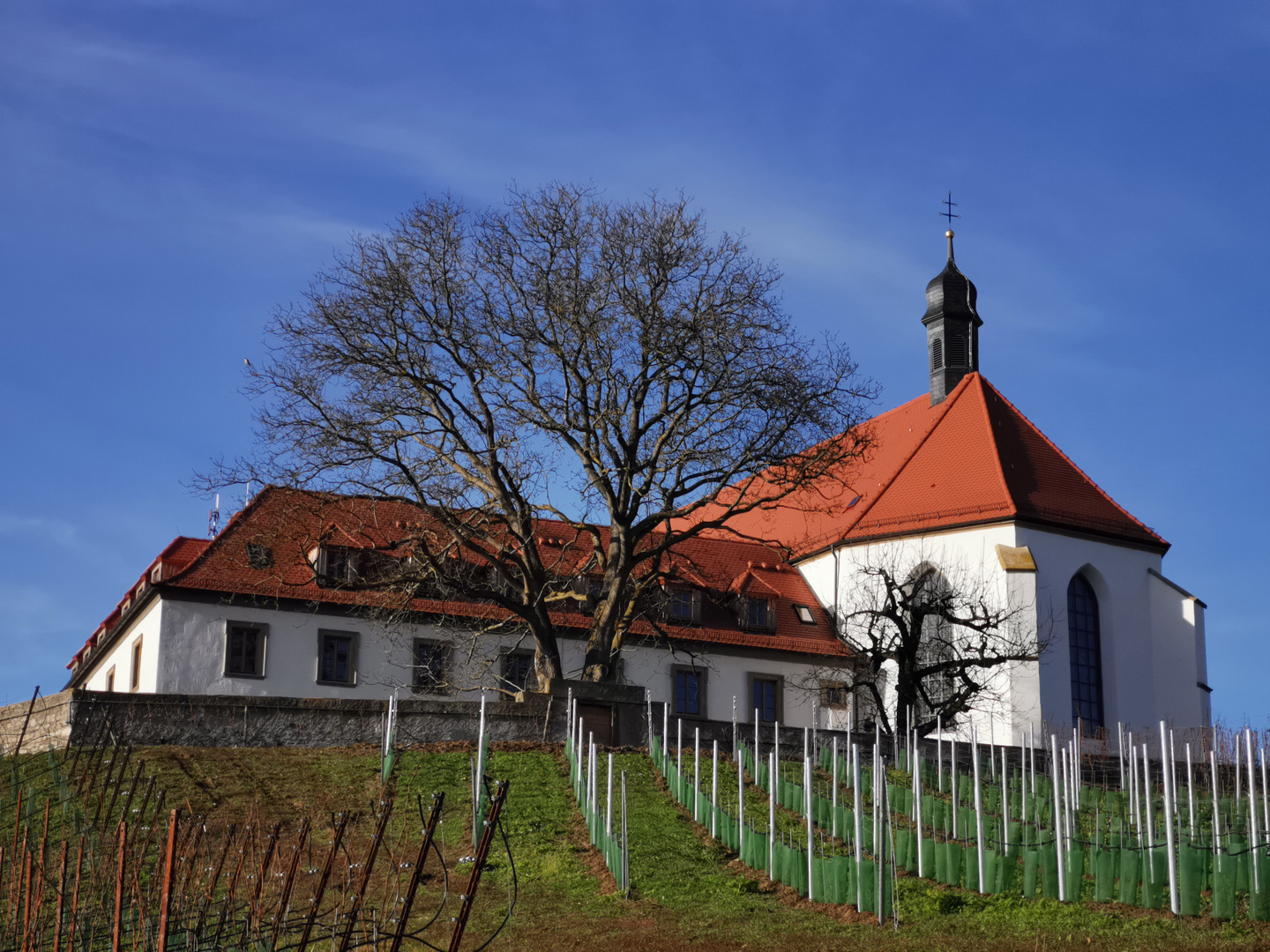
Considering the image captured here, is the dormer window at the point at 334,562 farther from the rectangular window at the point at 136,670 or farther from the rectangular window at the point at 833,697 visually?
the rectangular window at the point at 833,697

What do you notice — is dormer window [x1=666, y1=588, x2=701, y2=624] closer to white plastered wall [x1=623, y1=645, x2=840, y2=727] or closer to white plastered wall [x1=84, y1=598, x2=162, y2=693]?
white plastered wall [x1=623, y1=645, x2=840, y2=727]

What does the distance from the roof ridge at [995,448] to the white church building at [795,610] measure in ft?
0.20

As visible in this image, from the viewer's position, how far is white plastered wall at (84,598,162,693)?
30438mm

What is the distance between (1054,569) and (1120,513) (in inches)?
122

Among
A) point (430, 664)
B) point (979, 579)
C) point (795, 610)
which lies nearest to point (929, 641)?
point (979, 579)

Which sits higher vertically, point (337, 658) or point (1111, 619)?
point (1111, 619)

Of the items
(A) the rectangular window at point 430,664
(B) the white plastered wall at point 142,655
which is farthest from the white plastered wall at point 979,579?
(B) the white plastered wall at point 142,655

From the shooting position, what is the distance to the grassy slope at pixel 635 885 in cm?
1259

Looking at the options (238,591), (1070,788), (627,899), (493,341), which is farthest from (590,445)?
(627,899)

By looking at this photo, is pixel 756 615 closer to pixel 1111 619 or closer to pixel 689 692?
pixel 689 692

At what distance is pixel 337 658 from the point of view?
3203 cm

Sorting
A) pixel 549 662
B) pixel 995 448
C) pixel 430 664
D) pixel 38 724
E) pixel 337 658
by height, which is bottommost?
pixel 38 724

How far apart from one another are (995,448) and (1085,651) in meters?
5.34

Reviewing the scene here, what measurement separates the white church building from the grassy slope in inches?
254
